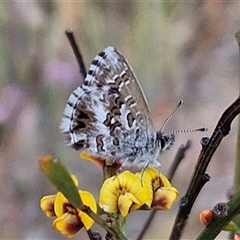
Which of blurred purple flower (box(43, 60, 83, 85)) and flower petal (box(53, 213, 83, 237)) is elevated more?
flower petal (box(53, 213, 83, 237))

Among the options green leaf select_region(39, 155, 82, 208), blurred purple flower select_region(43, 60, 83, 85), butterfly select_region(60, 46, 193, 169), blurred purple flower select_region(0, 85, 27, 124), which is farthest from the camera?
blurred purple flower select_region(43, 60, 83, 85)

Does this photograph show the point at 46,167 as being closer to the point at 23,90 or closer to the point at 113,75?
the point at 113,75

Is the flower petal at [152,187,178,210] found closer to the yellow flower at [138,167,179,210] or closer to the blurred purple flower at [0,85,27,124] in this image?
the yellow flower at [138,167,179,210]

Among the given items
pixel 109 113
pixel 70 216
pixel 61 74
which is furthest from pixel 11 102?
pixel 70 216

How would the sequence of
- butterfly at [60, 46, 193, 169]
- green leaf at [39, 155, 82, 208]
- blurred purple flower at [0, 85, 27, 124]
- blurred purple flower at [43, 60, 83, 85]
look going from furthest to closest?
blurred purple flower at [43, 60, 83, 85], blurred purple flower at [0, 85, 27, 124], butterfly at [60, 46, 193, 169], green leaf at [39, 155, 82, 208]

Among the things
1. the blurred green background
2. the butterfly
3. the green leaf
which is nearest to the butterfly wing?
the butterfly

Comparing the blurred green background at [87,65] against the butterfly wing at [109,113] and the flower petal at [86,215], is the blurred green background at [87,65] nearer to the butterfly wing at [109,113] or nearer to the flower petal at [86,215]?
the butterfly wing at [109,113]

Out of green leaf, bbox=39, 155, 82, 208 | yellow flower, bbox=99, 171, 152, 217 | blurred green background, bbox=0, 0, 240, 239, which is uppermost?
green leaf, bbox=39, 155, 82, 208
